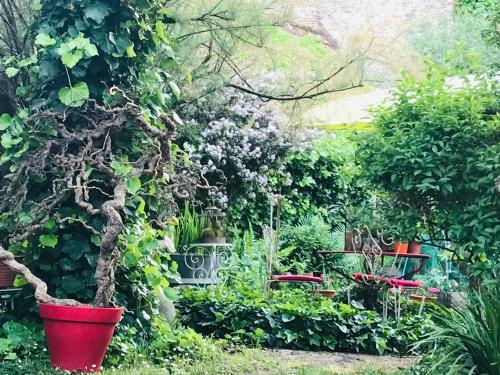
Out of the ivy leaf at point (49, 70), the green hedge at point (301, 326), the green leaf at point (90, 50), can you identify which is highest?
the green leaf at point (90, 50)

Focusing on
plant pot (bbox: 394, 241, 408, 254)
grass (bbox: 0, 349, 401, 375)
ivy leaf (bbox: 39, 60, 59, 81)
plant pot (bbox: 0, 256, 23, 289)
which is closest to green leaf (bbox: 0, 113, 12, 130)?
ivy leaf (bbox: 39, 60, 59, 81)

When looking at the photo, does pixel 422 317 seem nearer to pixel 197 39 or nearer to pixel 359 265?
pixel 359 265

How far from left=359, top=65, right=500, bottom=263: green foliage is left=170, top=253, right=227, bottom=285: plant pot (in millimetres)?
2563

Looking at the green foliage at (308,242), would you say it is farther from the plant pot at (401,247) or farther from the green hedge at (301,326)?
the green hedge at (301,326)

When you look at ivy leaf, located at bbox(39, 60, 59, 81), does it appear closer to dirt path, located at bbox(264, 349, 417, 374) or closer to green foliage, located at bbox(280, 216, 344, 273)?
dirt path, located at bbox(264, 349, 417, 374)

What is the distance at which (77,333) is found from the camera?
14.6 feet

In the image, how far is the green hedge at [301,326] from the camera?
6539 mm

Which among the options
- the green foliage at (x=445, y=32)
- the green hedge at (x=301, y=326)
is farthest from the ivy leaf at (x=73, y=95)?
the green foliage at (x=445, y=32)

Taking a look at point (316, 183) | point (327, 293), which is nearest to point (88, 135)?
point (327, 293)

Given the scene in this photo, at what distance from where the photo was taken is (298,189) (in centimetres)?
1157

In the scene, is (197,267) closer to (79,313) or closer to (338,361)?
(338,361)

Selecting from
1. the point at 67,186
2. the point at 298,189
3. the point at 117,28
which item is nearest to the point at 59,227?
the point at 67,186

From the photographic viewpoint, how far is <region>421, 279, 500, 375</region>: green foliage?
4215 mm

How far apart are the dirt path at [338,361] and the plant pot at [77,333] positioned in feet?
5.32
